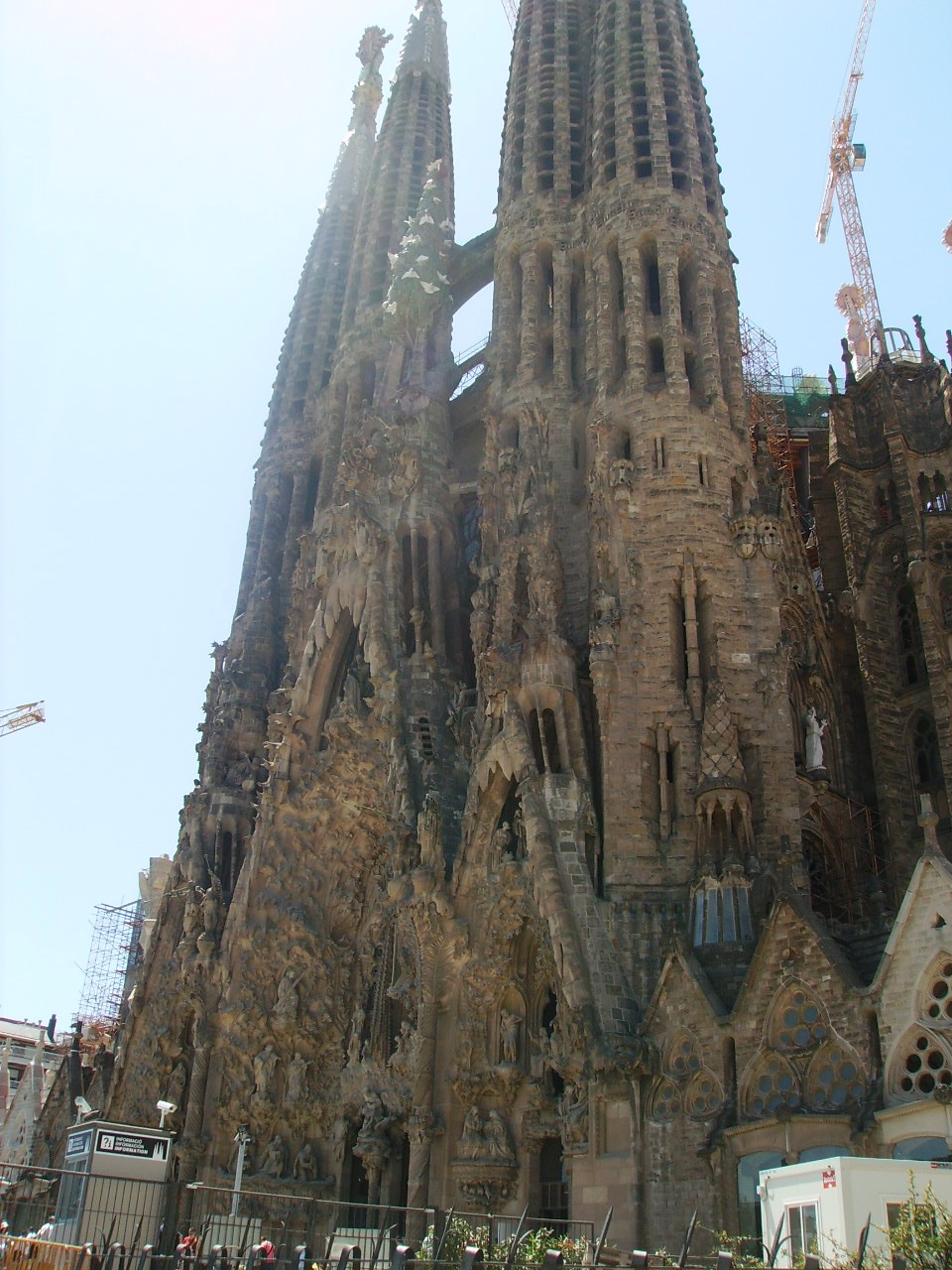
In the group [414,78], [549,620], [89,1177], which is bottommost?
[89,1177]

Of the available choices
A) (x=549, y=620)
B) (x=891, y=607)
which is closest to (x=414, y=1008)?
(x=549, y=620)

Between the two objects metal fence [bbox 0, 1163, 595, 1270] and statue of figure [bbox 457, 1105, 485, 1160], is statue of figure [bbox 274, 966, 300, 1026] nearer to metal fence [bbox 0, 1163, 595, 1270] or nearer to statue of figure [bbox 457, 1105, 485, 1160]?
metal fence [bbox 0, 1163, 595, 1270]

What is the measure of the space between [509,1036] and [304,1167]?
708cm

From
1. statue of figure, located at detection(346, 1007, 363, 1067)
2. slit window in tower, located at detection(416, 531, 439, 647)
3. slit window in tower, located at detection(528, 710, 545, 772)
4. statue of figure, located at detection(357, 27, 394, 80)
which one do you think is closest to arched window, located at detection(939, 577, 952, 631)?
slit window in tower, located at detection(528, 710, 545, 772)

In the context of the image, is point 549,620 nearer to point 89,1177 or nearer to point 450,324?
point 89,1177

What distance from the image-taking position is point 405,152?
47.7m

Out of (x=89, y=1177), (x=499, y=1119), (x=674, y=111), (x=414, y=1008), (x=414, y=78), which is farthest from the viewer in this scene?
(x=414, y=78)

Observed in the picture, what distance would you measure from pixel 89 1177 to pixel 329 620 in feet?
59.3

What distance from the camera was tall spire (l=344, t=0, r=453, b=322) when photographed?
145 feet

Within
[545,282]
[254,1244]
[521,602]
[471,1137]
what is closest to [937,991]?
[471,1137]

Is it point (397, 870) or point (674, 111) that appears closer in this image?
point (397, 870)

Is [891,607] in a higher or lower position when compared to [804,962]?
higher

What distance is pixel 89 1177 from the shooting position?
15016 mm

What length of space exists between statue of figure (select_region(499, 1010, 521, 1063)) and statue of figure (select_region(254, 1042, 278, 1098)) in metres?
7.26
